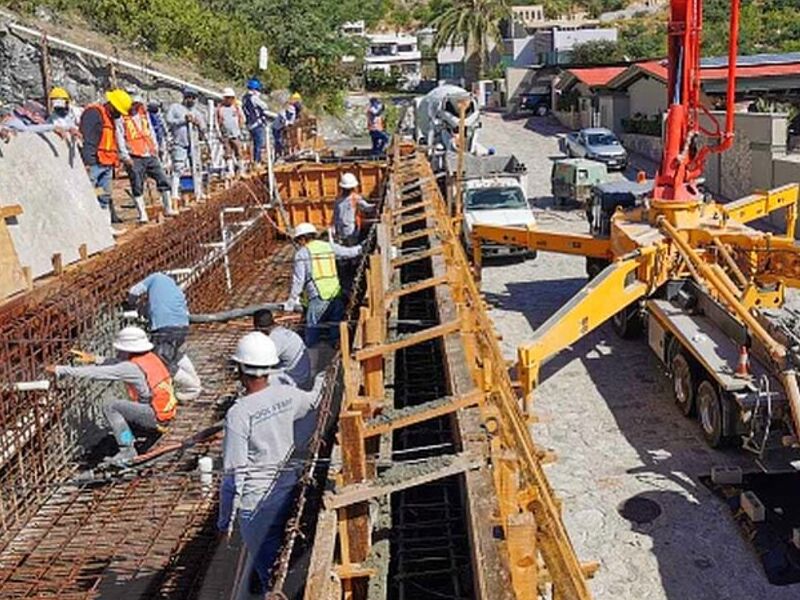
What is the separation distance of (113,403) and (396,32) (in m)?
100

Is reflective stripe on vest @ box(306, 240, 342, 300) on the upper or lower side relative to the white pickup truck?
upper

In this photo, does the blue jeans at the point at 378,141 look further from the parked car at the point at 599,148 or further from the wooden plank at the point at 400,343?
the wooden plank at the point at 400,343

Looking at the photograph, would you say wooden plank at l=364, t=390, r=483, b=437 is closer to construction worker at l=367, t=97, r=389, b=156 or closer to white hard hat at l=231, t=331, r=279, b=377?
white hard hat at l=231, t=331, r=279, b=377

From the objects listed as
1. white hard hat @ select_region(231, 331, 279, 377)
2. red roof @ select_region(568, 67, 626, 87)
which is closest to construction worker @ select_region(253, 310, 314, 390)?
white hard hat @ select_region(231, 331, 279, 377)

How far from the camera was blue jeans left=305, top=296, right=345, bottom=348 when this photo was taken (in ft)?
28.5

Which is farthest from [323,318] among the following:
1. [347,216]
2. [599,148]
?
[599,148]

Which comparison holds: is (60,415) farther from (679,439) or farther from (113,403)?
(679,439)

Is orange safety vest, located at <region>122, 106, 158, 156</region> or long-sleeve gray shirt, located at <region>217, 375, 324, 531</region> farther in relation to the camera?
orange safety vest, located at <region>122, 106, 158, 156</region>

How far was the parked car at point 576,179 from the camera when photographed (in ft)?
78.8

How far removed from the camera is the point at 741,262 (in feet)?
35.4

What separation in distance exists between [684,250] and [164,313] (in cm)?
574

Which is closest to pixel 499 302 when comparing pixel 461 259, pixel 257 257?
pixel 257 257

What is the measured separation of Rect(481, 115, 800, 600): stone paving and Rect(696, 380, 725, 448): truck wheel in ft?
0.47

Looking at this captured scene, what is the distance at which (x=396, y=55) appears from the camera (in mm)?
83312
